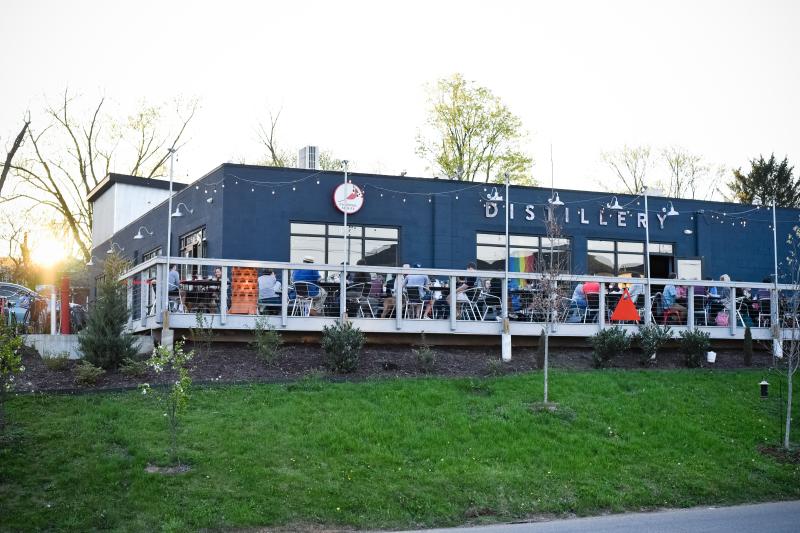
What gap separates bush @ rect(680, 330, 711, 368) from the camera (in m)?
19.2

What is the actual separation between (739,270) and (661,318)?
7784mm

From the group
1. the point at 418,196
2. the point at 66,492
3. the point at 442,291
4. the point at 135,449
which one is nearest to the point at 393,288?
the point at 442,291

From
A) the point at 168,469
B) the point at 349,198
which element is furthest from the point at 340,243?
the point at 168,469

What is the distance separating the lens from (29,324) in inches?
822

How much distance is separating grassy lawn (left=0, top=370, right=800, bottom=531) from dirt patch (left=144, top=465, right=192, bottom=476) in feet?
0.38

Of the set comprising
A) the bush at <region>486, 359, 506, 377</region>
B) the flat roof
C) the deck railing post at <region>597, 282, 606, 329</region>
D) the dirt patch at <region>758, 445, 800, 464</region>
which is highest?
the flat roof

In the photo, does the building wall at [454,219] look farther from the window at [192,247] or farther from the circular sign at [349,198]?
the window at [192,247]

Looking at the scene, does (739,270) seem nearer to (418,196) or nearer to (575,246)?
(575,246)

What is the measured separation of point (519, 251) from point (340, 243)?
5.01 m

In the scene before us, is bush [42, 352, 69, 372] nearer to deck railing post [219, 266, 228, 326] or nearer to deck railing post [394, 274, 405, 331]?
deck railing post [219, 266, 228, 326]

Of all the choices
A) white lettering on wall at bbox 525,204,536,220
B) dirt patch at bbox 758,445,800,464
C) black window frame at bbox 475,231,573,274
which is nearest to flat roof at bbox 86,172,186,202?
black window frame at bbox 475,231,573,274

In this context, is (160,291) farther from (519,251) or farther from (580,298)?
(519,251)

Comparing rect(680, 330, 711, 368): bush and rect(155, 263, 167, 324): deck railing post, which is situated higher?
rect(155, 263, 167, 324): deck railing post

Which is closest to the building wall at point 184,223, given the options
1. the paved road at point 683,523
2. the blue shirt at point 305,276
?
the blue shirt at point 305,276
